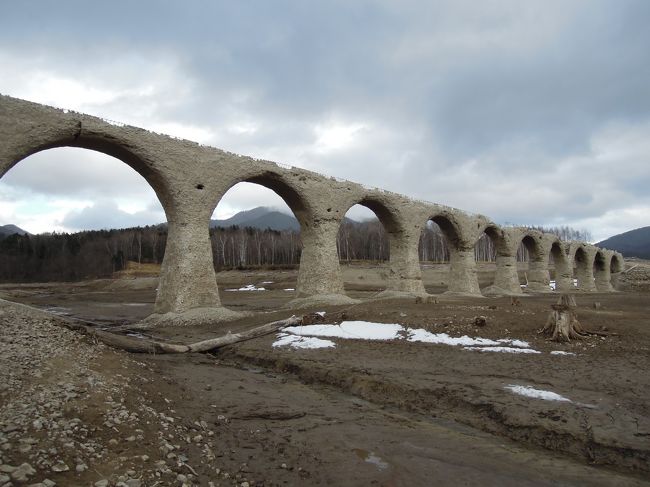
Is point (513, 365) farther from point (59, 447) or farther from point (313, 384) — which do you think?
point (59, 447)

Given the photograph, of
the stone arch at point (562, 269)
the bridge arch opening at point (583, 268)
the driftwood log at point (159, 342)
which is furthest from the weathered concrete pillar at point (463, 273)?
the bridge arch opening at point (583, 268)

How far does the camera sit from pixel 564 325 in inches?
346

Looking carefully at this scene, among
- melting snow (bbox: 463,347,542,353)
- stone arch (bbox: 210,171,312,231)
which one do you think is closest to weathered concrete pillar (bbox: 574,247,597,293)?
stone arch (bbox: 210,171,312,231)

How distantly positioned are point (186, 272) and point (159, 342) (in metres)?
4.89

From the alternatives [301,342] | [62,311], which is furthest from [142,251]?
[301,342]

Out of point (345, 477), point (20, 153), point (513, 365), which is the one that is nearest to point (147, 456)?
point (345, 477)

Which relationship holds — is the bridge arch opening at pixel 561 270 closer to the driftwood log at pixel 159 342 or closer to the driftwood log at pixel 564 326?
the driftwood log at pixel 564 326

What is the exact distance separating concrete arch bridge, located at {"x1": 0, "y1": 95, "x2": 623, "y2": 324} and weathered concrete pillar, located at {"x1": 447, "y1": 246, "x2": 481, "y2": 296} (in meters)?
0.06

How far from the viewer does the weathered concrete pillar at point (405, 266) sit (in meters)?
21.7

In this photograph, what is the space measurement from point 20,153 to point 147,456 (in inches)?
432

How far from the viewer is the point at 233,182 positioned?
15719 mm

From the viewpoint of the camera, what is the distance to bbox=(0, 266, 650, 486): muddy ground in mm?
3621

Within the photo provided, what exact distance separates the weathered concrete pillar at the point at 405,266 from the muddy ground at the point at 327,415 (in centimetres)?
1316

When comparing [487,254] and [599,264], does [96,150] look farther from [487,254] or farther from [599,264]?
[487,254]
